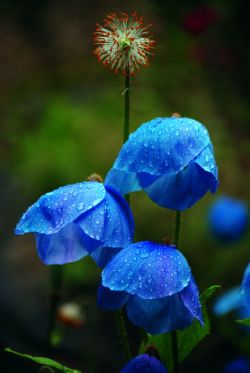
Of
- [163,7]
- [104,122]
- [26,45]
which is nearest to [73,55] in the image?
[26,45]

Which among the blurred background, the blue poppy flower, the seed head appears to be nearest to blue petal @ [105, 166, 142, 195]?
the blue poppy flower

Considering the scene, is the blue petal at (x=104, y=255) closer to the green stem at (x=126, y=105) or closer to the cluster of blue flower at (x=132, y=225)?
the cluster of blue flower at (x=132, y=225)

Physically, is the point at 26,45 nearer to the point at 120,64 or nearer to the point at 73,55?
the point at 73,55

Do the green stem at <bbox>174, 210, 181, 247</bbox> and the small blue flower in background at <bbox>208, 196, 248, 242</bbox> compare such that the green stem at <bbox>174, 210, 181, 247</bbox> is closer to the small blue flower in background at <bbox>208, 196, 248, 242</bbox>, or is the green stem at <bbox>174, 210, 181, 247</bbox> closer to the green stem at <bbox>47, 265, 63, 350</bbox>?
the green stem at <bbox>47, 265, 63, 350</bbox>

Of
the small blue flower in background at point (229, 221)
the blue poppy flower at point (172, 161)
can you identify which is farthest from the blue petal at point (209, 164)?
the small blue flower in background at point (229, 221)

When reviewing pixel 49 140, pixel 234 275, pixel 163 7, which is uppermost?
pixel 163 7

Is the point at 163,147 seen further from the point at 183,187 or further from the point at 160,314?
the point at 160,314
